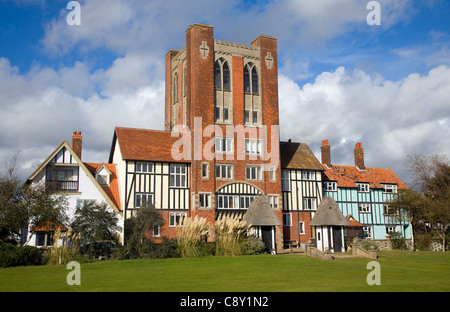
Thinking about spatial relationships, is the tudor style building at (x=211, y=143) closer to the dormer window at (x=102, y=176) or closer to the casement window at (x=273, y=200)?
the casement window at (x=273, y=200)

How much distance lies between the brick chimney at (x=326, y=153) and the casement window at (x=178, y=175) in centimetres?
1929

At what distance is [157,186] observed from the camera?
36625 mm

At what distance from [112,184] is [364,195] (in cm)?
2827

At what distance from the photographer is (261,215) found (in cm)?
3200

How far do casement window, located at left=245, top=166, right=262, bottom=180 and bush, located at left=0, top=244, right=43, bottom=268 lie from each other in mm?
19859

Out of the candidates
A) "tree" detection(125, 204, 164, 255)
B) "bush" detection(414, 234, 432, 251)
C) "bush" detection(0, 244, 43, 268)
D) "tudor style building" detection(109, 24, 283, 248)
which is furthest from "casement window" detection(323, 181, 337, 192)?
"bush" detection(0, 244, 43, 268)

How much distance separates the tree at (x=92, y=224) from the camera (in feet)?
96.2

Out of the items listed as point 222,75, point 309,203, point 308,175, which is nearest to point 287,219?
point 309,203

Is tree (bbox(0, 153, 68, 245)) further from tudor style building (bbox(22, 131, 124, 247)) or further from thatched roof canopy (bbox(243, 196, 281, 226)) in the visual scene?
thatched roof canopy (bbox(243, 196, 281, 226))

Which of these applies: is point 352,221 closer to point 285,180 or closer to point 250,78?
point 285,180

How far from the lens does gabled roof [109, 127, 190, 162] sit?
1442 inches
